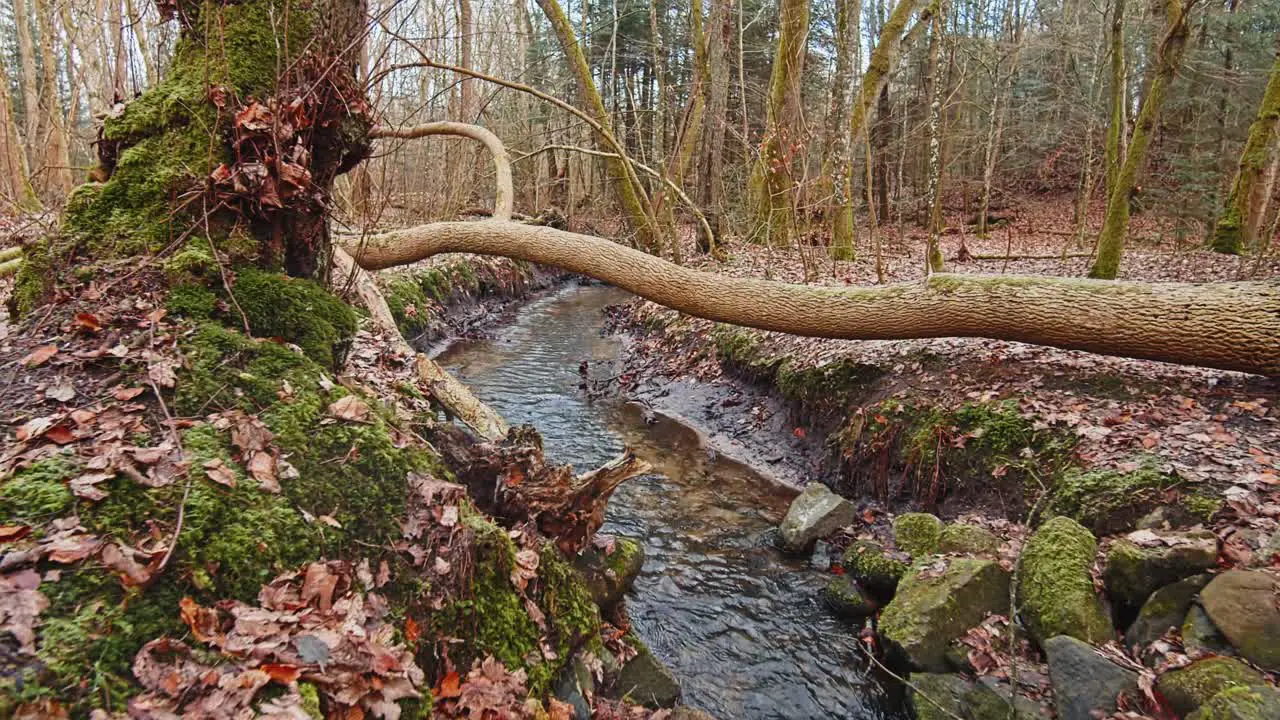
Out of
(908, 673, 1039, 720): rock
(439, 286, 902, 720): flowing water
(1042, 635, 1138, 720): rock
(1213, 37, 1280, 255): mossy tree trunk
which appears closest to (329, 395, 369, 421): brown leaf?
(439, 286, 902, 720): flowing water

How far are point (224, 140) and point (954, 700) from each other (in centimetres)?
536

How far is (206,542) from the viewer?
225cm

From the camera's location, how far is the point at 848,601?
4941 mm

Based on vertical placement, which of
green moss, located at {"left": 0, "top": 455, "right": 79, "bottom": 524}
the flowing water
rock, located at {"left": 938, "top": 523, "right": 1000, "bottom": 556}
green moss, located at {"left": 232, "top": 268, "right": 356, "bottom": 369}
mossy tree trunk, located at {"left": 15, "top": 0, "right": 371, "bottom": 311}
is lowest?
the flowing water

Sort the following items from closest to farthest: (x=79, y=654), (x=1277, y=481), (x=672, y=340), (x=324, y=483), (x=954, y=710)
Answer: (x=79, y=654) → (x=324, y=483) → (x=954, y=710) → (x=1277, y=481) → (x=672, y=340)

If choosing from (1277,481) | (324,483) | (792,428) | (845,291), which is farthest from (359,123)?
(1277,481)

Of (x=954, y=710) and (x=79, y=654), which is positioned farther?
(x=954, y=710)

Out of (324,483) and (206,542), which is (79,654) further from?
(324,483)

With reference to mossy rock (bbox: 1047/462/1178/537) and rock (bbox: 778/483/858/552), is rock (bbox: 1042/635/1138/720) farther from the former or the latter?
rock (bbox: 778/483/858/552)

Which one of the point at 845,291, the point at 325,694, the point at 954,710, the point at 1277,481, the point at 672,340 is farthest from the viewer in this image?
the point at 672,340

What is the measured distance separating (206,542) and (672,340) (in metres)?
9.06

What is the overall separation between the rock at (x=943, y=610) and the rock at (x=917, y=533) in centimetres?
A: 59

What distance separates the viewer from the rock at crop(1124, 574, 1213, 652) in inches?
140

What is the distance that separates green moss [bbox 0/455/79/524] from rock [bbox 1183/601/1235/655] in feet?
17.1
